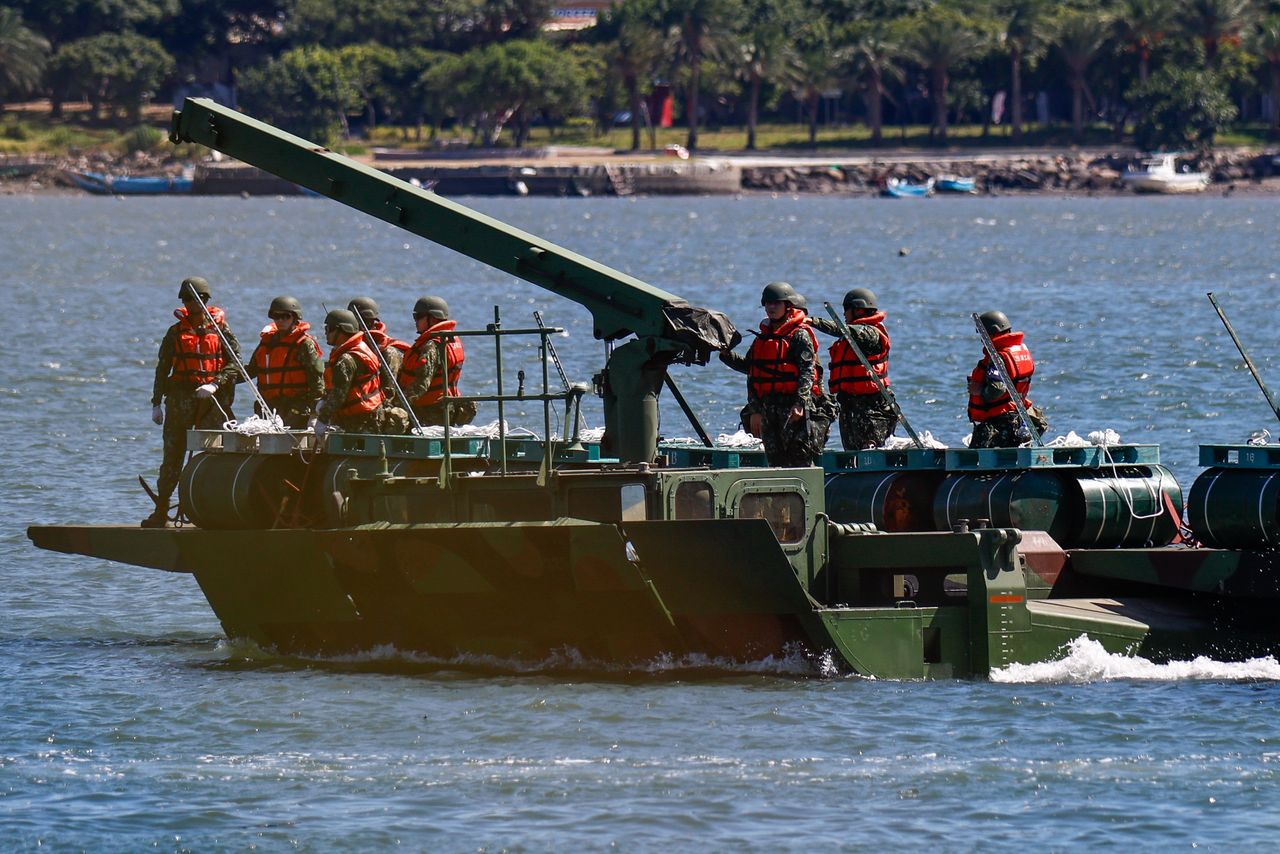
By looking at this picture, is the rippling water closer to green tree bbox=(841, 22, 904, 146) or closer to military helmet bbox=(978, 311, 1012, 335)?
military helmet bbox=(978, 311, 1012, 335)

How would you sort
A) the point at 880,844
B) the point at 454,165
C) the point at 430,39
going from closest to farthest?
the point at 880,844, the point at 454,165, the point at 430,39

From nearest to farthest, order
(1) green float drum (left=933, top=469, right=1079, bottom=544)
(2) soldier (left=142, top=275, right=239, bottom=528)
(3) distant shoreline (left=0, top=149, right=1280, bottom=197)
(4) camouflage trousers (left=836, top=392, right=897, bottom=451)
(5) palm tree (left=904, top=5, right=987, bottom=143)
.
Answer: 1. (1) green float drum (left=933, top=469, right=1079, bottom=544)
2. (4) camouflage trousers (left=836, top=392, right=897, bottom=451)
3. (2) soldier (left=142, top=275, right=239, bottom=528)
4. (3) distant shoreline (left=0, top=149, right=1280, bottom=197)
5. (5) palm tree (left=904, top=5, right=987, bottom=143)

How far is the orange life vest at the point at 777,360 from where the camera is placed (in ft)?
57.2

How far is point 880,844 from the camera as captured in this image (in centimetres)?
1302

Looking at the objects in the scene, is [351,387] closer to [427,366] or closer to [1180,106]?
[427,366]

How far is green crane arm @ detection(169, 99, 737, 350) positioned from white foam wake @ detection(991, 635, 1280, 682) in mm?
3150

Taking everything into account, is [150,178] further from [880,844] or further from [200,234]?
[880,844]

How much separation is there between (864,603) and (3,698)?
610 cm

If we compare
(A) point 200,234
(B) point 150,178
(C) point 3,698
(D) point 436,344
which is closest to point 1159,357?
(D) point 436,344

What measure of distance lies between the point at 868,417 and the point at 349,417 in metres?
4.10

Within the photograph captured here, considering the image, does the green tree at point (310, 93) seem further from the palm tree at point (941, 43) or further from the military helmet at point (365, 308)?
the military helmet at point (365, 308)

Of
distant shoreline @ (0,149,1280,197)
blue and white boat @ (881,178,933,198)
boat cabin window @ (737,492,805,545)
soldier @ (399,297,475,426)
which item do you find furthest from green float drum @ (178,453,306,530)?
blue and white boat @ (881,178,933,198)

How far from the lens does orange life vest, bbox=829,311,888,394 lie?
18.5 m

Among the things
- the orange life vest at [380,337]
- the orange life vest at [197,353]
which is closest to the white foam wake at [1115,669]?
the orange life vest at [380,337]
